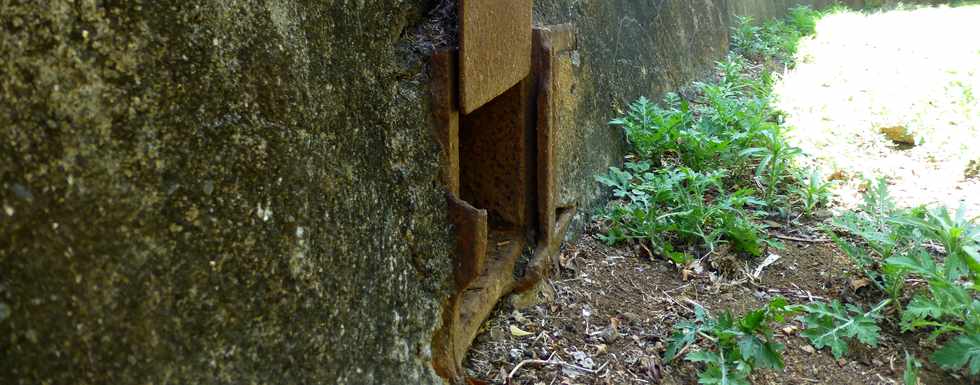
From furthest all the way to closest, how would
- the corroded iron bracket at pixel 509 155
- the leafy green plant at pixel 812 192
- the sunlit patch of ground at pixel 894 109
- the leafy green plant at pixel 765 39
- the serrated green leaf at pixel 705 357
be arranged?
the leafy green plant at pixel 765 39
the sunlit patch of ground at pixel 894 109
the leafy green plant at pixel 812 192
the serrated green leaf at pixel 705 357
the corroded iron bracket at pixel 509 155

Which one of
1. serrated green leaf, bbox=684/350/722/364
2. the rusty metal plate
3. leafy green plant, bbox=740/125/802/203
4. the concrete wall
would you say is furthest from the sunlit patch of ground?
the concrete wall

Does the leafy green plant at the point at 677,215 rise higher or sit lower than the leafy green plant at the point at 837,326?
higher

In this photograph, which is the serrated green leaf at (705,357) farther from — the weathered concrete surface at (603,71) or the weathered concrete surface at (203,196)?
the weathered concrete surface at (203,196)

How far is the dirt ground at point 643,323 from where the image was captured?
72.1 inches

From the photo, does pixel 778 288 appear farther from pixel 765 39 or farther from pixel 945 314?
pixel 765 39

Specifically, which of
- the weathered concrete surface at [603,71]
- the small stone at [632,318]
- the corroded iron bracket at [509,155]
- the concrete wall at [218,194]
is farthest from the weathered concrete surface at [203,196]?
the weathered concrete surface at [603,71]

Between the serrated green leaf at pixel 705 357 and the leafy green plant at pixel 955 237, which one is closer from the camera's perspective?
the serrated green leaf at pixel 705 357

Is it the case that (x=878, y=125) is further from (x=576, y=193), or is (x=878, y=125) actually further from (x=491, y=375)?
(x=491, y=375)

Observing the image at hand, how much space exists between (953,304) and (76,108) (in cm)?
206

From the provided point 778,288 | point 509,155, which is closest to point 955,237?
point 778,288

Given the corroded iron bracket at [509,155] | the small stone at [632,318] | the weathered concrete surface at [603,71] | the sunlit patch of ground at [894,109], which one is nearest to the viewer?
the corroded iron bracket at [509,155]

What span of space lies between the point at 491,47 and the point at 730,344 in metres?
0.96

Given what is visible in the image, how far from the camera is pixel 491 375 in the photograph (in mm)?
1723

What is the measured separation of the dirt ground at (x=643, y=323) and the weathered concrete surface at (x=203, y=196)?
544mm
